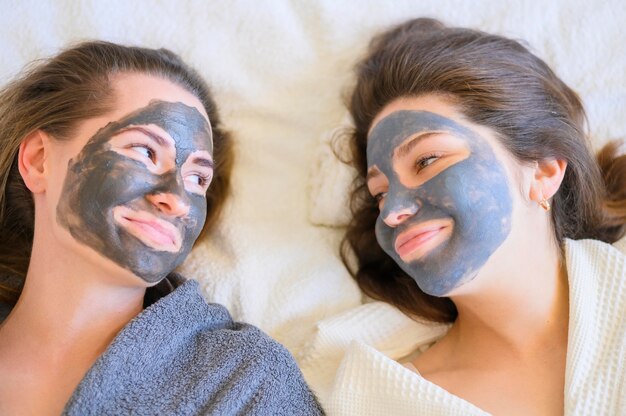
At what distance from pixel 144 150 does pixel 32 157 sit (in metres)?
0.24

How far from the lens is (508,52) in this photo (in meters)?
1.54

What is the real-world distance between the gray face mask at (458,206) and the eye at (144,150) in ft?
1.45

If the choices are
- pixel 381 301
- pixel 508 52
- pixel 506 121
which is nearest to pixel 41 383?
pixel 381 301

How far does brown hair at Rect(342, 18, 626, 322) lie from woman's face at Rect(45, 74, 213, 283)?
408 mm

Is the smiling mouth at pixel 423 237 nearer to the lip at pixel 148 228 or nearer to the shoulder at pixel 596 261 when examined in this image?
the shoulder at pixel 596 261

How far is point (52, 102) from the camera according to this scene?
56.6 inches

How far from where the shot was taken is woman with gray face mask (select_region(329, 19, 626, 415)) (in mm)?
1364

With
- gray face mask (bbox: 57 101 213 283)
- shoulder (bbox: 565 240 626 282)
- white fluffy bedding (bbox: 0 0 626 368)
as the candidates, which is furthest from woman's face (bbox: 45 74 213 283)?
shoulder (bbox: 565 240 626 282)

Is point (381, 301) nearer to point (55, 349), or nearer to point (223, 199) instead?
point (223, 199)

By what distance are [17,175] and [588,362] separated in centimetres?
117

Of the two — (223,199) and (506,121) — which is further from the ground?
(506,121)

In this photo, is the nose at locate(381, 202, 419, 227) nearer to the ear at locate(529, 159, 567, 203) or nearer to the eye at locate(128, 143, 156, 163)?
the ear at locate(529, 159, 567, 203)

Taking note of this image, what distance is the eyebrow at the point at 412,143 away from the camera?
1395 mm

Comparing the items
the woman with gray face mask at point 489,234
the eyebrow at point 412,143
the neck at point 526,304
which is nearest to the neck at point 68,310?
the woman with gray face mask at point 489,234
